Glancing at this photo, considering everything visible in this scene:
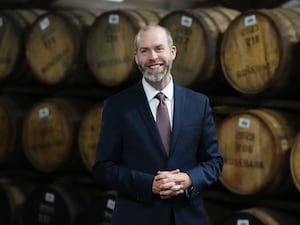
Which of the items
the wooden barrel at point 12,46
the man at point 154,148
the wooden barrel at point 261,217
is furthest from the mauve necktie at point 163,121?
the wooden barrel at point 12,46

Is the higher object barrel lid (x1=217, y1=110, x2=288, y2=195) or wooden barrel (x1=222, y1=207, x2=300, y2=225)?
barrel lid (x1=217, y1=110, x2=288, y2=195)

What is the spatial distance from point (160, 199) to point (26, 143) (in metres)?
2.81

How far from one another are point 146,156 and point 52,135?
2.54 m

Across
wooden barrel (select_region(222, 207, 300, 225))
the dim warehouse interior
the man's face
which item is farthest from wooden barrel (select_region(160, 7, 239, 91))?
the man's face

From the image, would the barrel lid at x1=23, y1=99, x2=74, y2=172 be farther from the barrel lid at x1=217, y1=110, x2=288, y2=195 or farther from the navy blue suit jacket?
the navy blue suit jacket

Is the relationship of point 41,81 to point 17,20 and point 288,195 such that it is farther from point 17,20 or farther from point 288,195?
point 288,195

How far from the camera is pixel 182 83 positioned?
4.43m

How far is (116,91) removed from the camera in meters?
4.98

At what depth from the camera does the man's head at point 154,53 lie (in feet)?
8.64

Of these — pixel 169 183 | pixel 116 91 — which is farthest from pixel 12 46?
pixel 169 183

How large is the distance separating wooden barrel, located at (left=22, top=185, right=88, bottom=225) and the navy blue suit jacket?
230 cm

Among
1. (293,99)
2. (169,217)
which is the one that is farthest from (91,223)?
(169,217)

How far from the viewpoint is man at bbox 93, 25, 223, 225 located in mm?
2643

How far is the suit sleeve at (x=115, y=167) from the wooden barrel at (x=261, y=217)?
→ 1495 millimetres
